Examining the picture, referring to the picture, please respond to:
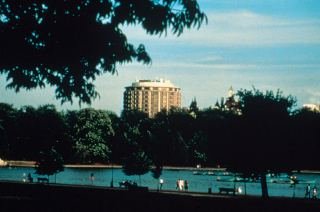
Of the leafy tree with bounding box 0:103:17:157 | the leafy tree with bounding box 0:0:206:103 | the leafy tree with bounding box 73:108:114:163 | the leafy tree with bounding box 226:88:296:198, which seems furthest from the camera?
the leafy tree with bounding box 0:103:17:157

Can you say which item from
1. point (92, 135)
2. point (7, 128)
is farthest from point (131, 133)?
point (7, 128)

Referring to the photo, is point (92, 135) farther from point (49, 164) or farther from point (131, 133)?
point (49, 164)

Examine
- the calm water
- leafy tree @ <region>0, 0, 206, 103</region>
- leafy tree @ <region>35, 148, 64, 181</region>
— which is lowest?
the calm water

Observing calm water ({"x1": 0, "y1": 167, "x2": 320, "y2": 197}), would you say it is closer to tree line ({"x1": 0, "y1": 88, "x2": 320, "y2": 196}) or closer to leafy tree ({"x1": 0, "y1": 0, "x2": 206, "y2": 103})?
tree line ({"x1": 0, "y1": 88, "x2": 320, "y2": 196})

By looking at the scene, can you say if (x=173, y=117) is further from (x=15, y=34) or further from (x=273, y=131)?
(x=15, y=34)

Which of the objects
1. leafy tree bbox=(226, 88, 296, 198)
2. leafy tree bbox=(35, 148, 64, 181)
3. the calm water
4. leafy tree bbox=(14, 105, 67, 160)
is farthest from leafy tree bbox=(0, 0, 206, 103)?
leafy tree bbox=(14, 105, 67, 160)

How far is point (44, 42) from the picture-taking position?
8.62 metres

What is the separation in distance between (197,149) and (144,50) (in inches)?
5086

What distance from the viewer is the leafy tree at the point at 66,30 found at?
336 inches

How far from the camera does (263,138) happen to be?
129 ft

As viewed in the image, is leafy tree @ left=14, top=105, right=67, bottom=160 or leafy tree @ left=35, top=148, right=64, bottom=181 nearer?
leafy tree @ left=35, top=148, right=64, bottom=181

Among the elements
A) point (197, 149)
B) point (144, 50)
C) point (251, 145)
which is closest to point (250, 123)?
point (251, 145)

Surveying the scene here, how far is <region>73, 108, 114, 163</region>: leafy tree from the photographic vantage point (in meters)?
123

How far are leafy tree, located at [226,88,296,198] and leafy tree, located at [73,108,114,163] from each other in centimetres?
8528
